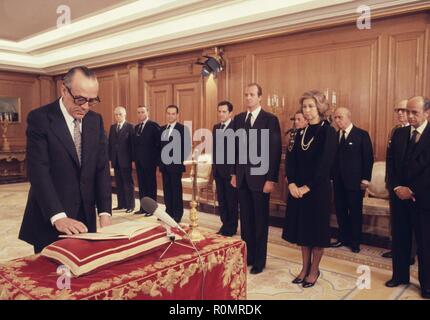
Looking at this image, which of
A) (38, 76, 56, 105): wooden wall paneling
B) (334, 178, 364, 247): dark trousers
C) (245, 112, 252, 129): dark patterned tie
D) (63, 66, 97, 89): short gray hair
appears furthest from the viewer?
(38, 76, 56, 105): wooden wall paneling

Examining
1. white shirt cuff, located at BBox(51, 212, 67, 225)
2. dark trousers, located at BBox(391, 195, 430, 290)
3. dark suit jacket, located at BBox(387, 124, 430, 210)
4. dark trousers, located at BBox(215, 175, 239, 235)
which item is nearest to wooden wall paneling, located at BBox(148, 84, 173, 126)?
dark trousers, located at BBox(215, 175, 239, 235)

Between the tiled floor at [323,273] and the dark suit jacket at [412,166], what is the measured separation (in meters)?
0.91

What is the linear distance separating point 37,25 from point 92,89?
7099 mm

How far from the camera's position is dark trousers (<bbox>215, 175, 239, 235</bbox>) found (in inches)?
212

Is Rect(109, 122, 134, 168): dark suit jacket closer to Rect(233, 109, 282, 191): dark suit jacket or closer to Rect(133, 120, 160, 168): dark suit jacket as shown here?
Rect(133, 120, 160, 168): dark suit jacket

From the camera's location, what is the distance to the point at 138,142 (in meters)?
6.43

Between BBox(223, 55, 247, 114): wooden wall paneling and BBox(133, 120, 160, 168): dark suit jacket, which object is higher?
BBox(223, 55, 247, 114): wooden wall paneling

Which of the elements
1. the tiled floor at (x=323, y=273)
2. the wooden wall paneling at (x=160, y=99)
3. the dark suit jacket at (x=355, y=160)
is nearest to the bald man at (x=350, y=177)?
the dark suit jacket at (x=355, y=160)

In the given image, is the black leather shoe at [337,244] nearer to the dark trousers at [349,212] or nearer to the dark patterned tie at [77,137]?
the dark trousers at [349,212]

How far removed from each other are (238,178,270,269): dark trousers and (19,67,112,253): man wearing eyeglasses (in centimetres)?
205

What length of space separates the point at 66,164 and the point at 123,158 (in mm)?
4710

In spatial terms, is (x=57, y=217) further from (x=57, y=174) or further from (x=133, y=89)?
(x=133, y=89)

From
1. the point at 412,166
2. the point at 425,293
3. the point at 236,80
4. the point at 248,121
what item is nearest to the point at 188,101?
the point at 236,80
